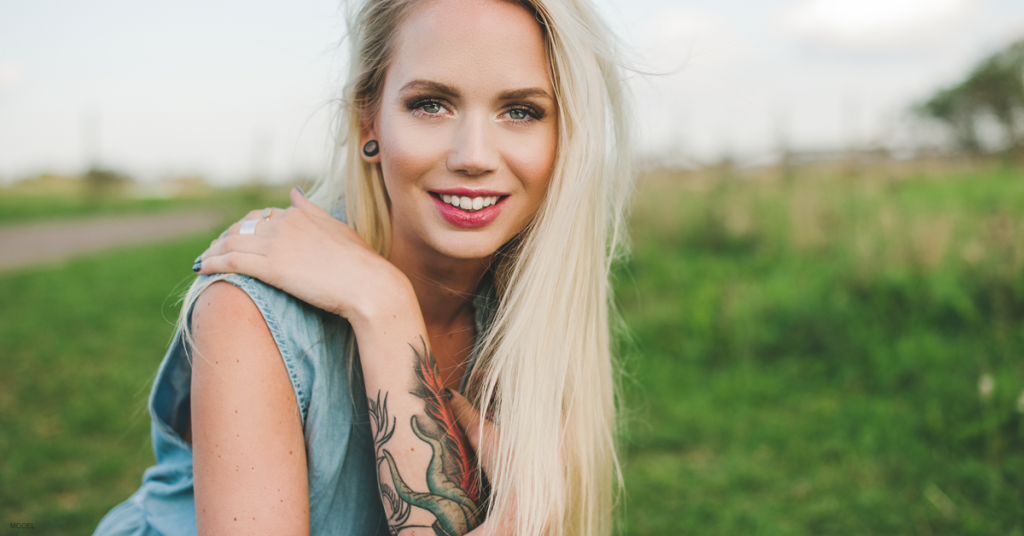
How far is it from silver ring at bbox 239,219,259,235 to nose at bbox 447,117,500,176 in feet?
1.70

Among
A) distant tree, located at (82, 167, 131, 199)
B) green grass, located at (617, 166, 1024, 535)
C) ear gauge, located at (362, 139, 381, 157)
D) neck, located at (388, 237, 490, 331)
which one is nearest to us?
ear gauge, located at (362, 139, 381, 157)

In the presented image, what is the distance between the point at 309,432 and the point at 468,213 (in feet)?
2.20

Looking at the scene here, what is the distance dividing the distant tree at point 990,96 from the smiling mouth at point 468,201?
2646cm

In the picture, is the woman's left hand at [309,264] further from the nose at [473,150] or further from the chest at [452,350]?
the chest at [452,350]

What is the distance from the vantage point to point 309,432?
61.5 inches

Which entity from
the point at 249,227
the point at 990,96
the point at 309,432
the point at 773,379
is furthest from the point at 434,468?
the point at 990,96

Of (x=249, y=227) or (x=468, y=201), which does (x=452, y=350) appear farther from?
(x=249, y=227)

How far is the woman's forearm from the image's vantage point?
1.49 meters

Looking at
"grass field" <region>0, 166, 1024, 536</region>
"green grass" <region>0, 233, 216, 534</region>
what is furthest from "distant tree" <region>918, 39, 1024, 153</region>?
"green grass" <region>0, 233, 216, 534</region>

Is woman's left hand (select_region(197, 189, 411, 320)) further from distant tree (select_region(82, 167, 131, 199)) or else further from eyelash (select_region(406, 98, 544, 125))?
distant tree (select_region(82, 167, 131, 199))

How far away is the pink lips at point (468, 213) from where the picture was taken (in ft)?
5.29

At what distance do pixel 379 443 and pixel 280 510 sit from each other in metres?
0.25

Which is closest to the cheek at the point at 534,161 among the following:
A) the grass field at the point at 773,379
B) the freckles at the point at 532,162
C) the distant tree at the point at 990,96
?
the freckles at the point at 532,162

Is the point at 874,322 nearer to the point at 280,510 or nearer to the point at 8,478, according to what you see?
the point at 280,510
